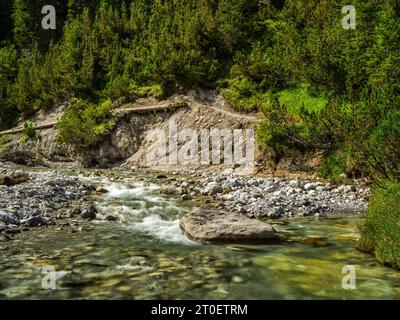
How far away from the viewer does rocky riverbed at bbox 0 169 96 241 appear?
11727mm

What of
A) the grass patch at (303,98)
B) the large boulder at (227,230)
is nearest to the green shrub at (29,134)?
the grass patch at (303,98)

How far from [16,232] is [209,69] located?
30478mm

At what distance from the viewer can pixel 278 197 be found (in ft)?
53.5

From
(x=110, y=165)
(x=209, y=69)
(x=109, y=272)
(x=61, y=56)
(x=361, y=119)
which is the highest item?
(x=61, y=56)

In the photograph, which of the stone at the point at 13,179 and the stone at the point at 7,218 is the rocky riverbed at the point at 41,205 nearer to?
the stone at the point at 7,218

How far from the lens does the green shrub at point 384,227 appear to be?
8148mm

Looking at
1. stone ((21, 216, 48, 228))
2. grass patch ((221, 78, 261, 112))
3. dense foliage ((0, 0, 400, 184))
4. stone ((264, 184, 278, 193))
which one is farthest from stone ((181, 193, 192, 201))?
grass patch ((221, 78, 261, 112))

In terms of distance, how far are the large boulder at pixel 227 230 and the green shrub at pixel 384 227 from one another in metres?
2.36

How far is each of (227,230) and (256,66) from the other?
84.8 ft

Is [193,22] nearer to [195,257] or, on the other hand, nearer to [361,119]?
[361,119]

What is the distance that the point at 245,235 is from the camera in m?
10.4

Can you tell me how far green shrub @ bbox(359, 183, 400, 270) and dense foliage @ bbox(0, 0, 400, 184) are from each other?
1348 mm

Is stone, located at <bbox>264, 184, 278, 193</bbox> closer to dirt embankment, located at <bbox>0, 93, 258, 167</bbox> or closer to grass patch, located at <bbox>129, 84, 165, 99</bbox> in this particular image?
dirt embankment, located at <bbox>0, 93, 258, 167</bbox>
